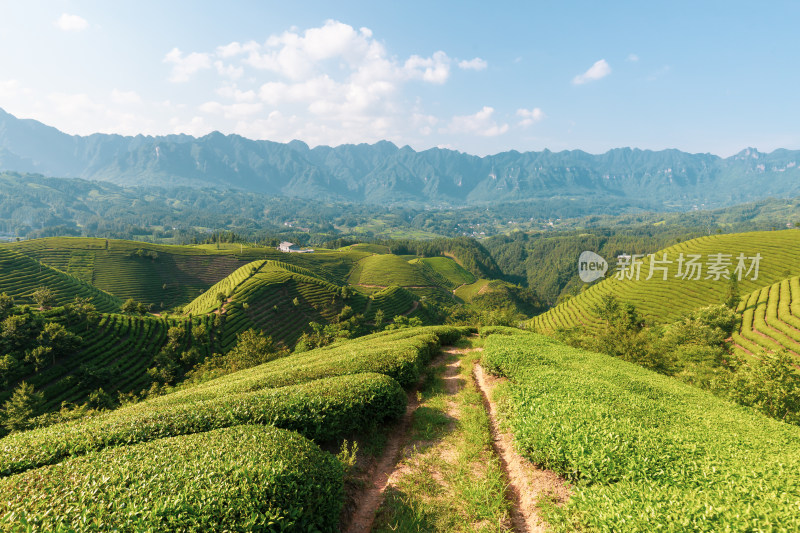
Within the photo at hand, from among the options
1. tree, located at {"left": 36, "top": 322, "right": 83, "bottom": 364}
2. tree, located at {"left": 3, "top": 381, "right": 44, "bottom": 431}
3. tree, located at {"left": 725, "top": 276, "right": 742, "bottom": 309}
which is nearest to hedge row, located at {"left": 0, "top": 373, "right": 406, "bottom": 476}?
tree, located at {"left": 3, "top": 381, "right": 44, "bottom": 431}

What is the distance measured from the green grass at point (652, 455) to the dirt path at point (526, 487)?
15.8 inches

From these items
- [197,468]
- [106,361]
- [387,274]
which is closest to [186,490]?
[197,468]

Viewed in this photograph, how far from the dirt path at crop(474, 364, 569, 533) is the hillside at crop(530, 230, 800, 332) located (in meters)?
76.1

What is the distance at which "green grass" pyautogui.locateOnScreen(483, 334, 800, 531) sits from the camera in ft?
22.5

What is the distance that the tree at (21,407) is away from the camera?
3092cm

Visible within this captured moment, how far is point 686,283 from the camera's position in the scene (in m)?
86.9

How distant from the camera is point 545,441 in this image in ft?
34.6

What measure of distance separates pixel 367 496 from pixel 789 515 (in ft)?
33.4

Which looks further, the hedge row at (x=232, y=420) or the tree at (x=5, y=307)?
the tree at (x=5, y=307)

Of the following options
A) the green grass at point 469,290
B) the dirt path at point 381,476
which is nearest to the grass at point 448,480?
the dirt path at point 381,476

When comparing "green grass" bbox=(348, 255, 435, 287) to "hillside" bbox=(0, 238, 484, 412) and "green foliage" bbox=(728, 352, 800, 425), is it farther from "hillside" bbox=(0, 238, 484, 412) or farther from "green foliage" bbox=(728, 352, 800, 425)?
"green foliage" bbox=(728, 352, 800, 425)

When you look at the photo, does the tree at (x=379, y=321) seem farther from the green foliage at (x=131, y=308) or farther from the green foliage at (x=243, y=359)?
the green foliage at (x=131, y=308)

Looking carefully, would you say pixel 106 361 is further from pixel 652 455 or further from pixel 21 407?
pixel 652 455

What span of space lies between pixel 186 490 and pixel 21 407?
4752cm
